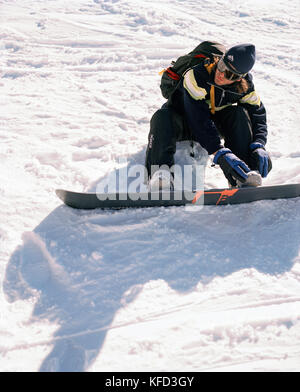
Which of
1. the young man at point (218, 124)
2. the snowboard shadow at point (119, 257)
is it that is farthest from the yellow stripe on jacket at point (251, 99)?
the snowboard shadow at point (119, 257)

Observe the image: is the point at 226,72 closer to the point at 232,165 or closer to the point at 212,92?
the point at 212,92

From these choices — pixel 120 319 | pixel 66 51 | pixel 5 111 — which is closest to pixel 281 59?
pixel 66 51

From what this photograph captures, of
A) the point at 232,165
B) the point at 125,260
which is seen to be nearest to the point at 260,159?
the point at 232,165

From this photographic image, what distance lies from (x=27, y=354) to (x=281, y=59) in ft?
20.2

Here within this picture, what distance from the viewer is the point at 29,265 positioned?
2143 mm

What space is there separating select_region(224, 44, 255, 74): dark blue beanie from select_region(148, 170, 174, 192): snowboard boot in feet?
3.15

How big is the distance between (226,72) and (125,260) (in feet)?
5.19

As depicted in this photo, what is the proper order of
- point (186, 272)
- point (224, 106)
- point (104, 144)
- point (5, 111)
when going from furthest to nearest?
Result: 1. point (5, 111)
2. point (104, 144)
3. point (224, 106)
4. point (186, 272)

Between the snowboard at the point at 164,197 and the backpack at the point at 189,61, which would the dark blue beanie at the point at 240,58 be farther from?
the snowboard at the point at 164,197

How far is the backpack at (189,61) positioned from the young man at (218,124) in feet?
0.36

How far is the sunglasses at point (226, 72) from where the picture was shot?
2.38 m

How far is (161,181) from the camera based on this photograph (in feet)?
8.76

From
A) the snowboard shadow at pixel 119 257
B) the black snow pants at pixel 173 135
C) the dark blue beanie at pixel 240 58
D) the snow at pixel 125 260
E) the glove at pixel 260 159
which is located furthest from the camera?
the black snow pants at pixel 173 135
